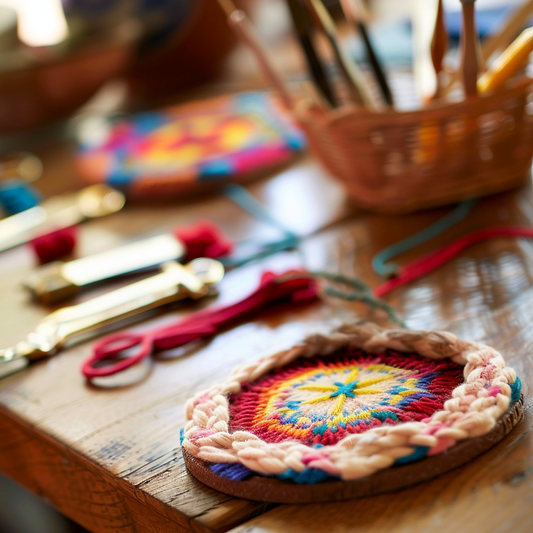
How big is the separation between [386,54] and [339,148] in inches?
16.4

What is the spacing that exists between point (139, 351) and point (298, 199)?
1.04 ft

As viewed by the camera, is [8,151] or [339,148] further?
[8,151]

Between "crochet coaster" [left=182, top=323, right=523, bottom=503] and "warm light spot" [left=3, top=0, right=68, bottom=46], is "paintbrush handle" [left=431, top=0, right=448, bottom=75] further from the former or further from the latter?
"warm light spot" [left=3, top=0, right=68, bottom=46]

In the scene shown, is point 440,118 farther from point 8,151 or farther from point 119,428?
point 8,151

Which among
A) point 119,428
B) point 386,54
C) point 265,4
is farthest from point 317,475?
point 265,4

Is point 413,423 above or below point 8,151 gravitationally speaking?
below

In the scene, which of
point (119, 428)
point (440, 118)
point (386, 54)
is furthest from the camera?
point (386, 54)

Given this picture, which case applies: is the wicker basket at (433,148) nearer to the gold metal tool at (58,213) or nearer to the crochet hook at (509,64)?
the crochet hook at (509,64)

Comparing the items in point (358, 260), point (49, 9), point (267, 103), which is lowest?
point (358, 260)

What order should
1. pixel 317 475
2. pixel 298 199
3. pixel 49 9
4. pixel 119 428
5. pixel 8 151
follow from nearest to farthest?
pixel 317 475
pixel 119 428
pixel 298 199
pixel 8 151
pixel 49 9

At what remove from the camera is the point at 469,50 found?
548 mm

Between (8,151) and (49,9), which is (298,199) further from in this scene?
(49,9)

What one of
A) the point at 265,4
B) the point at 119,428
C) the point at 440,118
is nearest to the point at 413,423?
the point at 119,428

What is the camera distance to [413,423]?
31 cm
